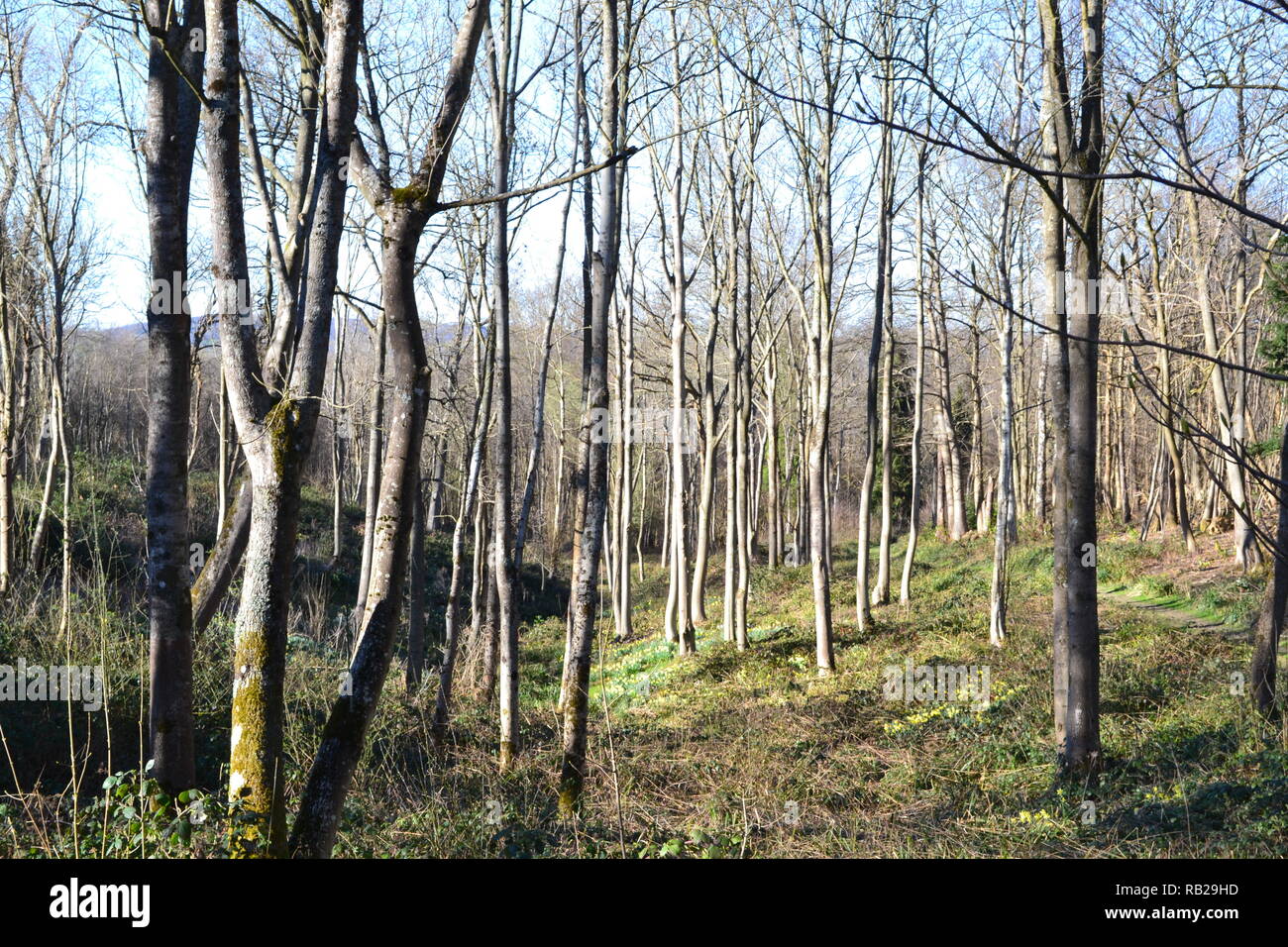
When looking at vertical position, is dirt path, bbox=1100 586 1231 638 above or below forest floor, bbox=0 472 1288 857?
above

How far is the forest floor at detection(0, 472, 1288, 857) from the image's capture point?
509cm

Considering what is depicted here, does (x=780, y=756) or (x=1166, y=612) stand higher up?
(x=1166, y=612)

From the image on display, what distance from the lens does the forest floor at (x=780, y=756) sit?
16.7 ft

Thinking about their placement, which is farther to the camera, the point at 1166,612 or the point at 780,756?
the point at 1166,612

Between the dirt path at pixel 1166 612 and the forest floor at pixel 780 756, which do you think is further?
the dirt path at pixel 1166 612

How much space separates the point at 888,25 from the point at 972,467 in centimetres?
2437

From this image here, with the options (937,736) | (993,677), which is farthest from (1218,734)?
(993,677)

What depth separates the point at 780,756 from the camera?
8648mm

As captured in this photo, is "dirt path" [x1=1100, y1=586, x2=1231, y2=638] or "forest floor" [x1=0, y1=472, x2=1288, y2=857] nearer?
"forest floor" [x1=0, y1=472, x2=1288, y2=857]

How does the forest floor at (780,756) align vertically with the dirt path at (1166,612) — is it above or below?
below
